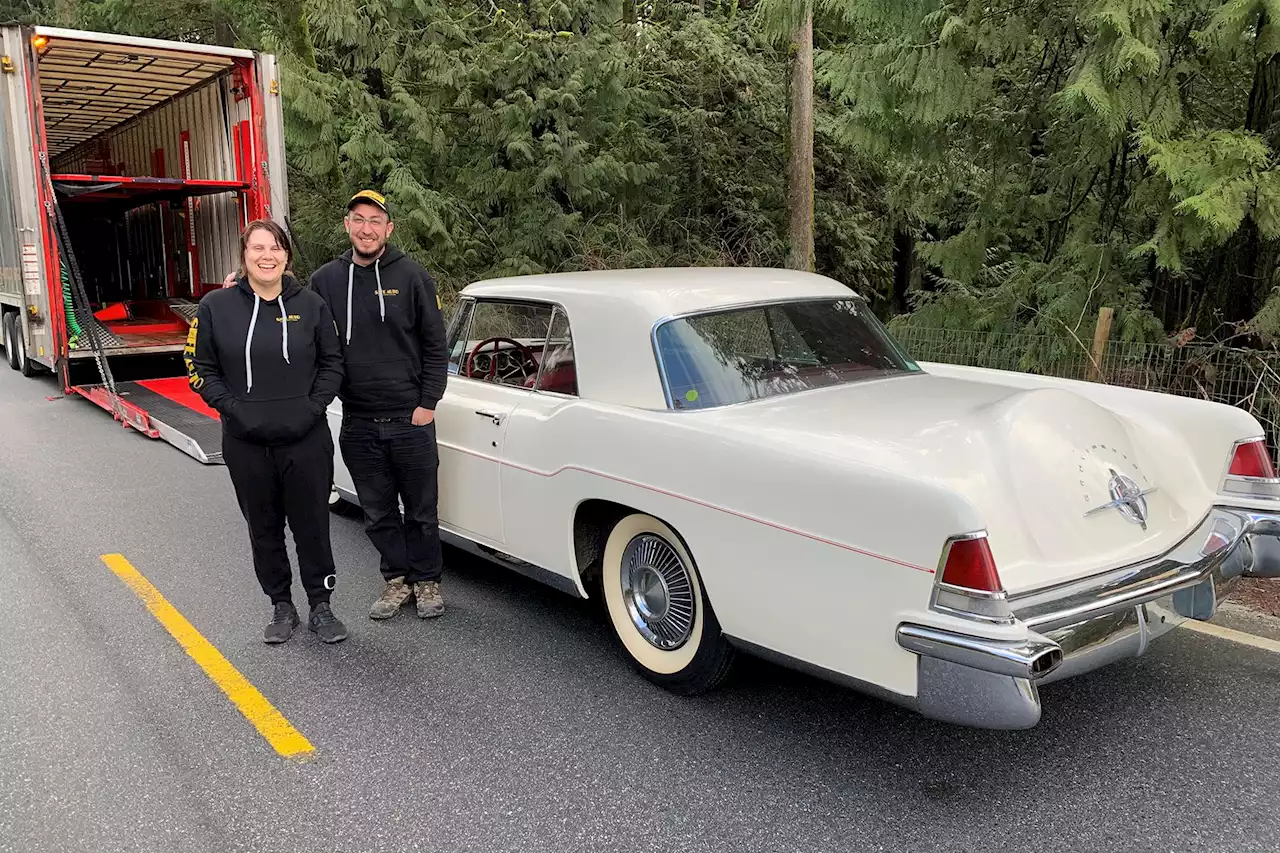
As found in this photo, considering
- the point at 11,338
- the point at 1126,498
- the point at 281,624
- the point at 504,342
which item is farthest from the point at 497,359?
the point at 11,338

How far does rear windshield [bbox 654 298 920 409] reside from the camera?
3840 mm

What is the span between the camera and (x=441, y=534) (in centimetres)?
502

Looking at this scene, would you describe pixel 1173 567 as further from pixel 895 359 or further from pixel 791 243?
pixel 791 243

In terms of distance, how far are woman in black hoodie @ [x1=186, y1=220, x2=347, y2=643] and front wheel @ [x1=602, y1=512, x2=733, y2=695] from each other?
4.54 ft

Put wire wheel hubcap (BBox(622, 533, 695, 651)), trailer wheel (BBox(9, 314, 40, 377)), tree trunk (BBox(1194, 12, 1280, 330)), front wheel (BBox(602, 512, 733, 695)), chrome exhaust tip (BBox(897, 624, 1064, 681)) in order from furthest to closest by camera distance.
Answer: trailer wheel (BBox(9, 314, 40, 377)) → tree trunk (BBox(1194, 12, 1280, 330)) → wire wheel hubcap (BBox(622, 533, 695, 651)) → front wheel (BBox(602, 512, 733, 695)) → chrome exhaust tip (BBox(897, 624, 1064, 681))

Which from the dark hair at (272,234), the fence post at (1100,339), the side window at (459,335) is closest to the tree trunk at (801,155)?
the fence post at (1100,339)

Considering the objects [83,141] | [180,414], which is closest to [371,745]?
[180,414]

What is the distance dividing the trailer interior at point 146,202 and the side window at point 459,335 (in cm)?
356

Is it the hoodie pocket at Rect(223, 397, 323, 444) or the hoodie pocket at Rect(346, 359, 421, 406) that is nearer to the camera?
the hoodie pocket at Rect(223, 397, 323, 444)

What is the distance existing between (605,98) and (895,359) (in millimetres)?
11372

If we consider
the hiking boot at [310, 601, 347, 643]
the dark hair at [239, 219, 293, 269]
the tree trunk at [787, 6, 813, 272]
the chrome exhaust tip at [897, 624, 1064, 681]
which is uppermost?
the tree trunk at [787, 6, 813, 272]

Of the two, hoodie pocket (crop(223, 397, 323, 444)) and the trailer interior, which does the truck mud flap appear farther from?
hoodie pocket (crop(223, 397, 323, 444))

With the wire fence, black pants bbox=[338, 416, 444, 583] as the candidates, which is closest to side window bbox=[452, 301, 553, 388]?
black pants bbox=[338, 416, 444, 583]

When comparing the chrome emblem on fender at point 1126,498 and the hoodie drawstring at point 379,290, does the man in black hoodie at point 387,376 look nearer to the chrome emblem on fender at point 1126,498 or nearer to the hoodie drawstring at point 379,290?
the hoodie drawstring at point 379,290
